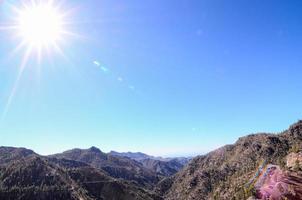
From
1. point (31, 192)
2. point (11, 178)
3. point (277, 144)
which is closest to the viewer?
point (31, 192)

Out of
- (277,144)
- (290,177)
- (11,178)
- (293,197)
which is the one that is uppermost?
(277,144)

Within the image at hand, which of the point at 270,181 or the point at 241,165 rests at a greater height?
the point at 241,165

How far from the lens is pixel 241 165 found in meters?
193

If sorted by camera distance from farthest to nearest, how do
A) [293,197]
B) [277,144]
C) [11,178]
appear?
[277,144] < [11,178] < [293,197]

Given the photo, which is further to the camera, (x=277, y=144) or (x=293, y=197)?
(x=277, y=144)

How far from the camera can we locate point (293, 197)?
237 ft

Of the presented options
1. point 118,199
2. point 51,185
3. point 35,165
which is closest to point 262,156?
point 118,199

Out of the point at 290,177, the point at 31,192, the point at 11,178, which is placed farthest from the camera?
the point at 11,178

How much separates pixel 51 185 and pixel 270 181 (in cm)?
13728

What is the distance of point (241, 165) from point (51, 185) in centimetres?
12880

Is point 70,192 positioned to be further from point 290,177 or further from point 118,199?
point 290,177

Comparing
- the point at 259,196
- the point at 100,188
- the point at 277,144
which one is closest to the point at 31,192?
the point at 100,188

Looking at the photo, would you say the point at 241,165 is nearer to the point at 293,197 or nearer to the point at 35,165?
the point at 293,197

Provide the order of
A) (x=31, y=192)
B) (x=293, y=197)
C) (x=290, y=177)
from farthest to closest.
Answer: (x=31, y=192), (x=290, y=177), (x=293, y=197)
